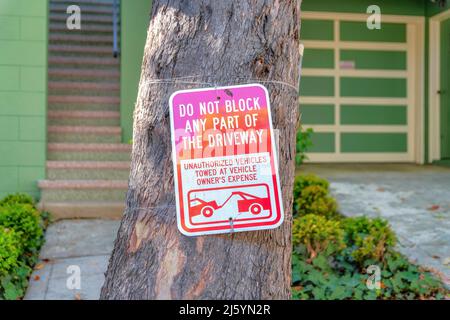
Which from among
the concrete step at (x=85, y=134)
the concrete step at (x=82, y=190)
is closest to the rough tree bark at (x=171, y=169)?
the concrete step at (x=82, y=190)

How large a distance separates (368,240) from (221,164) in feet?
8.69

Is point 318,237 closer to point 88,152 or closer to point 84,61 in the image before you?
point 88,152

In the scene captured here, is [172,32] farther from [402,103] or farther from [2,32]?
[402,103]

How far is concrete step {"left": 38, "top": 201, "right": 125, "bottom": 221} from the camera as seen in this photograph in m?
5.55

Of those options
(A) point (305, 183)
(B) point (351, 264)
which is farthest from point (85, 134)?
(B) point (351, 264)

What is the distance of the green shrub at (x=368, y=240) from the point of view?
12.3ft

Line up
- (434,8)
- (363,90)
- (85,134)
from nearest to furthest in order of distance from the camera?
(85,134) < (434,8) < (363,90)

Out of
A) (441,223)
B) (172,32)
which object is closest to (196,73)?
(172,32)

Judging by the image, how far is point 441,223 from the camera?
4.66m

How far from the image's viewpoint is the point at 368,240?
3.76 metres

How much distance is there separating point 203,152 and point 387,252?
9.39 feet

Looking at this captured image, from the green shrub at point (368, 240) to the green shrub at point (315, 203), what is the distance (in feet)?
2.81

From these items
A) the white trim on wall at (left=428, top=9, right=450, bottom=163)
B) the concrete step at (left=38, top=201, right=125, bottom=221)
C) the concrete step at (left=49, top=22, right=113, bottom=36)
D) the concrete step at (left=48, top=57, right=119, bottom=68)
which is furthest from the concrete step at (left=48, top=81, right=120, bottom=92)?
the white trim on wall at (left=428, top=9, right=450, bottom=163)

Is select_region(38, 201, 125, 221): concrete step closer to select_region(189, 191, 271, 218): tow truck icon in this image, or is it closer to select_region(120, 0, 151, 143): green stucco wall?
select_region(120, 0, 151, 143): green stucco wall
